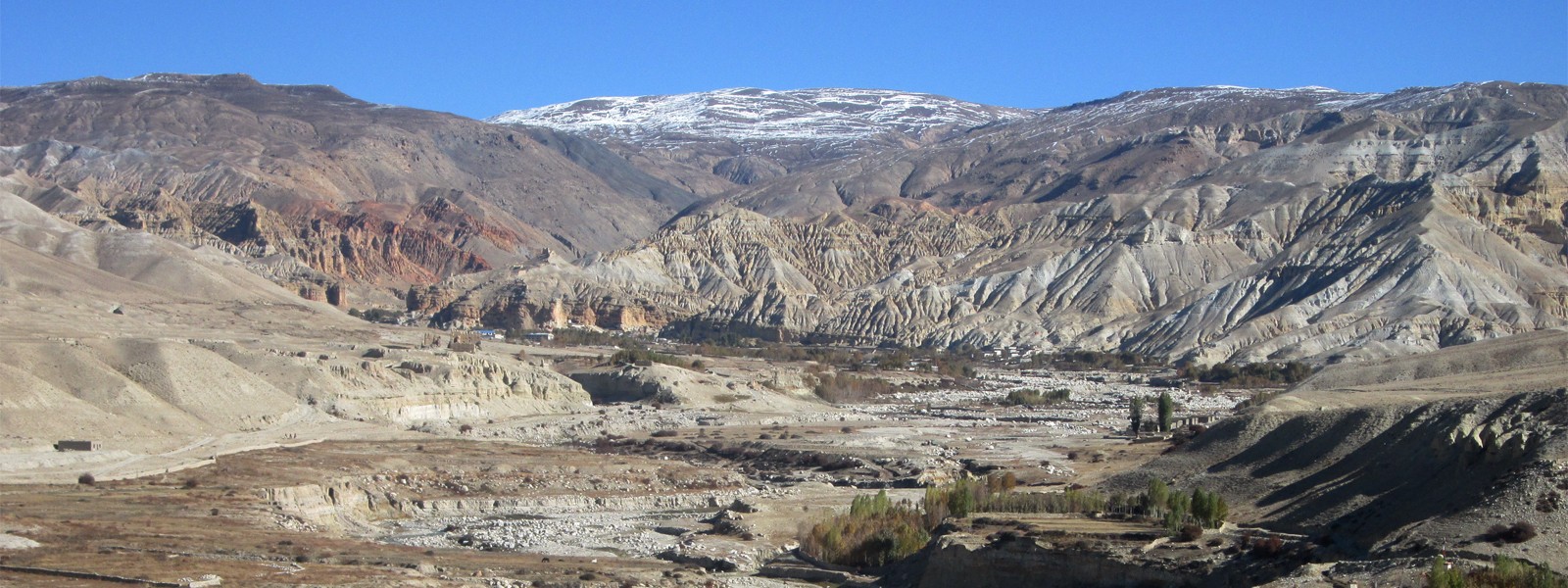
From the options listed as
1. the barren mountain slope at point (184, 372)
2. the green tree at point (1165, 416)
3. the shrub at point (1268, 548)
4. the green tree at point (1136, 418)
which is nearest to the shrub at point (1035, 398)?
the green tree at point (1136, 418)

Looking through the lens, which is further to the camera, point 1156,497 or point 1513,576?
point 1156,497

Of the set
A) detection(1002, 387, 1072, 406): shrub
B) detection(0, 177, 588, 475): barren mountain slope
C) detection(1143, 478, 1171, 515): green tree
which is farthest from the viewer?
detection(1002, 387, 1072, 406): shrub

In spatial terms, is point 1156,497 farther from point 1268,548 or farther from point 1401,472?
point 1268,548

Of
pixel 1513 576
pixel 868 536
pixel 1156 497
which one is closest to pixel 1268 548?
pixel 1513 576

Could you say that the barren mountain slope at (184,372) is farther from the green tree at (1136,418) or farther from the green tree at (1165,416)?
the green tree at (1165,416)

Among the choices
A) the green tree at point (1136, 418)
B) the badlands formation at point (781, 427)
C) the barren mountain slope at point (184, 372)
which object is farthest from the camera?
the green tree at point (1136, 418)

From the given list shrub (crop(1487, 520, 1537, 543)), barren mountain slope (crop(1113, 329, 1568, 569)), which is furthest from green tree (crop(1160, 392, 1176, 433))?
shrub (crop(1487, 520, 1537, 543))

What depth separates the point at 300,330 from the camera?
134 meters

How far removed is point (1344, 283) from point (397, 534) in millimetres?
120140

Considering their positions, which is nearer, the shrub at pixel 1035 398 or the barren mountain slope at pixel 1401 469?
the barren mountain slope at pixel 1401 469

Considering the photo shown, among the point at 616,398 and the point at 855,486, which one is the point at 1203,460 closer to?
the point at 855,486

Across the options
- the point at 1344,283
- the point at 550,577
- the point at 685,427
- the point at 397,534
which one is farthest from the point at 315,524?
the point at 1344,283

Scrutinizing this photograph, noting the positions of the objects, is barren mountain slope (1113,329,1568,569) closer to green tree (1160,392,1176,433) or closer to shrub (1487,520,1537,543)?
shrub (1487,520,1537,543)

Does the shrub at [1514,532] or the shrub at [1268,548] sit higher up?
the shrub at [1514,532]
